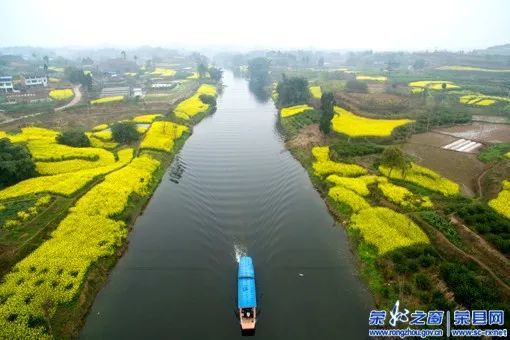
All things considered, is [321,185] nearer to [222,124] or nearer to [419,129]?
[419,129]

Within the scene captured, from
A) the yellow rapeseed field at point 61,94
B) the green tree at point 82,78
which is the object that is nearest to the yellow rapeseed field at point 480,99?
the green tree at point 82,78

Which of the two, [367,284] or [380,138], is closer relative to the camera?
[367,284]

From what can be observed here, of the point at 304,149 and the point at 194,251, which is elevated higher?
the point at 304,149

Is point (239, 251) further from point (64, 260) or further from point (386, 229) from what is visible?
point (64, 260)

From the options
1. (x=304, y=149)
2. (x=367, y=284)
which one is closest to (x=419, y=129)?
(x=304, y=149)

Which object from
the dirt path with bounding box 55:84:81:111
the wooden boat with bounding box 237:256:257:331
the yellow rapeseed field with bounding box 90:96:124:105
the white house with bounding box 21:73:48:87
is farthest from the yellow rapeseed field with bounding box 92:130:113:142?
the white house with bounding box 21:73:48:87

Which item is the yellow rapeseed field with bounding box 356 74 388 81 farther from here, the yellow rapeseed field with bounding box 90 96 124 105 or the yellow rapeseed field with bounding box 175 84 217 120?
the yellow rapeseed field with bounding box 90 96 124 105
